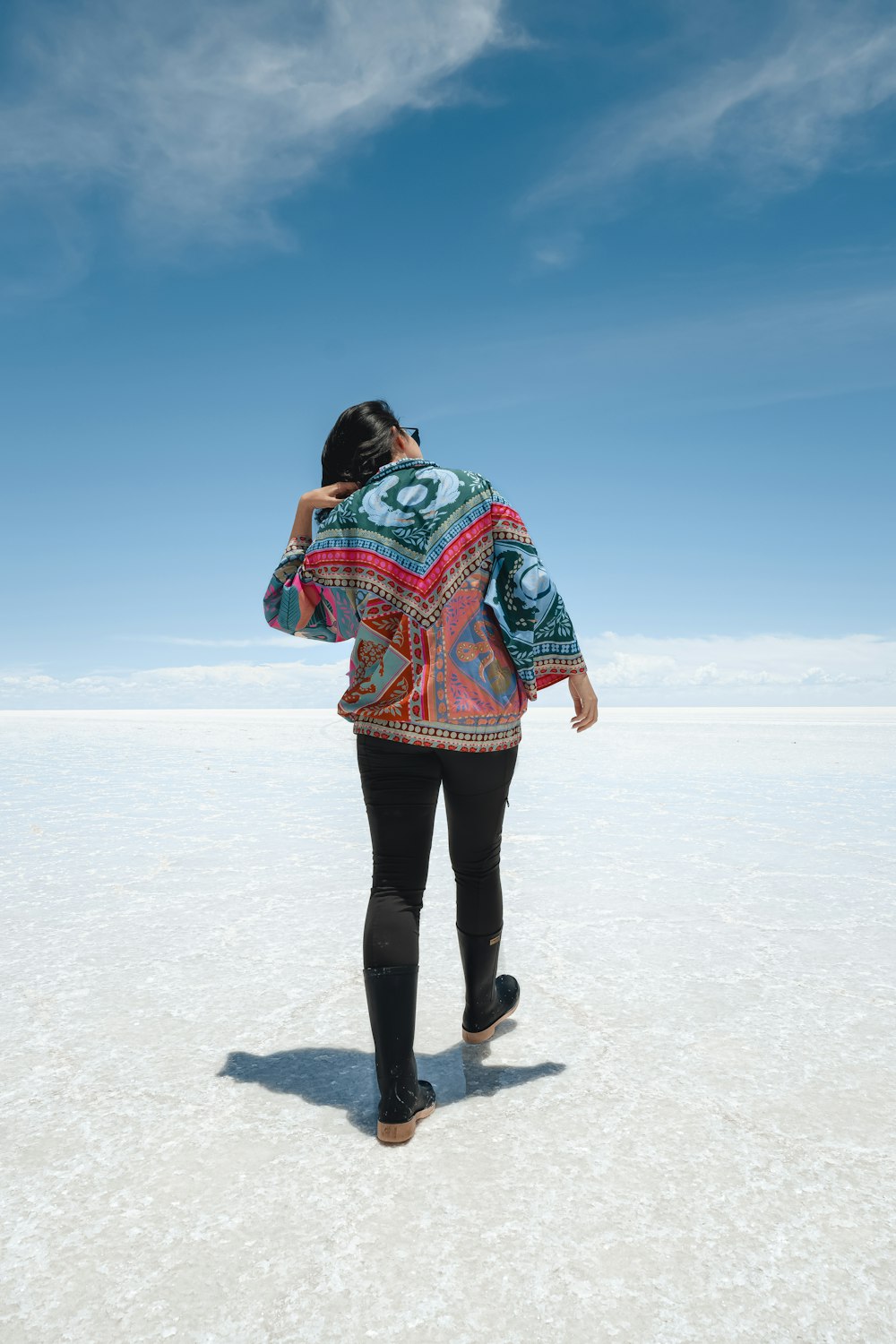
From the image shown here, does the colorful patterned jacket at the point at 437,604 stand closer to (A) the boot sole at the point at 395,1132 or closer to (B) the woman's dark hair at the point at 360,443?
(B) the woman's dark hair at the point at 360,443

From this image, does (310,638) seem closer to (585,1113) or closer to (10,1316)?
(585,1113)

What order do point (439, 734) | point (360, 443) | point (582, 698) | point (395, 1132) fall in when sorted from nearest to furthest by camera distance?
1. point (395, 1132)
2. point (439, 734)
3. point (360, 443)
4. point (582, 698)

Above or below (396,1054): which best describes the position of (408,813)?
above

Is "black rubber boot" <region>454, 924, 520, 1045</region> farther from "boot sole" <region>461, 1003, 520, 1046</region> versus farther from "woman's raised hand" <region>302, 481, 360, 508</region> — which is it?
"woman's raised hand" <region>302, 481, 360, 508</region>

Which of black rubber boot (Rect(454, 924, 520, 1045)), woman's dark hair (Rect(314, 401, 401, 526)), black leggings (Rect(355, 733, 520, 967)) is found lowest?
black rubber boot (Rect(454, 924, 520, 1045))

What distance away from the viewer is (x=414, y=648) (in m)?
1.73

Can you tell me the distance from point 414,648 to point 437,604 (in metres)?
0.10

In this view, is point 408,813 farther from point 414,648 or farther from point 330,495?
point 330,495

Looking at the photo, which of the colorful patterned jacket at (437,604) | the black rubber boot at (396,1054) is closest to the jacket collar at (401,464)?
the colorful patterned jacket at (437,604)

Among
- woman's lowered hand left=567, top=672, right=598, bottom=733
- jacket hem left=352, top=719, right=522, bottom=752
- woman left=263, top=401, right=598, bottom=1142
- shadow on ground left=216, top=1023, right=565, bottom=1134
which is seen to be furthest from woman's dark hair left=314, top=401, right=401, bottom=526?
shadow on ground left=216, top=1023, right=565, bottom=1134

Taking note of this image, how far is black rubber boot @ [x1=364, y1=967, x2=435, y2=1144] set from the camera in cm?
156

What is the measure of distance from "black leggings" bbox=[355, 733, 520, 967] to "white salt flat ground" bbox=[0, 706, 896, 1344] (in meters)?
0.37

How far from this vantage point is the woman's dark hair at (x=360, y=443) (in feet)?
5.95

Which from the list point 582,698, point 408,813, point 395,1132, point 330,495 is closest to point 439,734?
point 408,813
